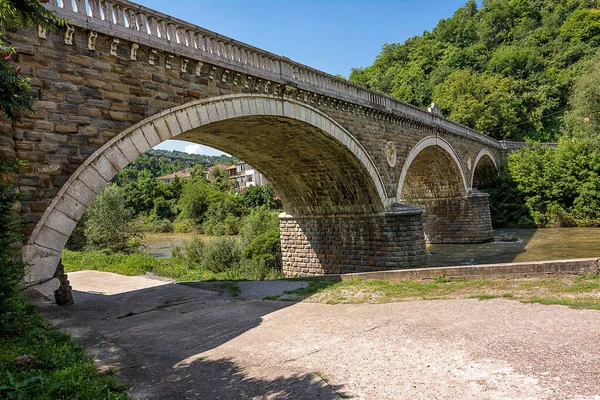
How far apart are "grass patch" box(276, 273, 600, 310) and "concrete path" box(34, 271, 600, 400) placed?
1.76ft

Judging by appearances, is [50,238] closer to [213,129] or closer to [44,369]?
[44,369]

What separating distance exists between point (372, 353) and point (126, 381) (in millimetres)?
2559

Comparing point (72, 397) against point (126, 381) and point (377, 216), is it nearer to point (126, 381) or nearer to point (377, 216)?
point (126, 381)

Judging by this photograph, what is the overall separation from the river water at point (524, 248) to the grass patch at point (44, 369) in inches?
578

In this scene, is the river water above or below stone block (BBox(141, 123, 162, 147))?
below

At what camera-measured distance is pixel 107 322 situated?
6.83 metres

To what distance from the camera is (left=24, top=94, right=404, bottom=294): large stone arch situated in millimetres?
5297

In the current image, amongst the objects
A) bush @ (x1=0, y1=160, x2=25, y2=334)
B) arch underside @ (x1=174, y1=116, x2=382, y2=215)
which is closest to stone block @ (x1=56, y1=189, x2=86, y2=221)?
bush @ (x1=0, y1=160, x2=25, y2=334)

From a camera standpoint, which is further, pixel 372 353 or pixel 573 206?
pixel 573 206

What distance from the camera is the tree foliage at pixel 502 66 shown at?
38188 millimetres

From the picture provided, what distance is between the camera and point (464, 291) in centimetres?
693

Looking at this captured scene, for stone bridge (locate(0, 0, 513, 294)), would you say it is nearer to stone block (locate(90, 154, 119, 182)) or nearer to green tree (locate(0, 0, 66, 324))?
stone block (locate(90, 154, 119, 182))

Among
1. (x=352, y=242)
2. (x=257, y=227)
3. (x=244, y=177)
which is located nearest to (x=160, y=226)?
(x=244, y=177)

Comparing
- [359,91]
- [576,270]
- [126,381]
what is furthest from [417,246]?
[126,381]
